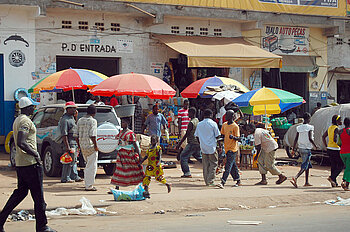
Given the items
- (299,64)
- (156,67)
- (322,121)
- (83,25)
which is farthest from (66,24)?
(299,64)

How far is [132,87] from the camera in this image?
45.4 feet

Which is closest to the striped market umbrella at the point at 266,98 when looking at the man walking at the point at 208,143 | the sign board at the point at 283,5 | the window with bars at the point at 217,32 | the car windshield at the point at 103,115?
the man walking at the point at 208,143

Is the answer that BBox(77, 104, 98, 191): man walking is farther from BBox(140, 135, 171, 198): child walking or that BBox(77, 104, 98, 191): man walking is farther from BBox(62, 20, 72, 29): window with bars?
BBox(62, 20, 72, 29): window with bars

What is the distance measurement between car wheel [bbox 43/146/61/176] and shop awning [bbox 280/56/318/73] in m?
12.5

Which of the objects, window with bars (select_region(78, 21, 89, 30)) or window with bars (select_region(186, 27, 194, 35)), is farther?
window with bars (select_region(186, 27, 194, 35))

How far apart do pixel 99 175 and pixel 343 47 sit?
15.3m

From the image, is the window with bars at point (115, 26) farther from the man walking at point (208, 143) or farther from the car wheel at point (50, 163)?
the man walking at point (208, 143)

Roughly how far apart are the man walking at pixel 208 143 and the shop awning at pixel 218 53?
7315mm

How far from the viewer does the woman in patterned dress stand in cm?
1102

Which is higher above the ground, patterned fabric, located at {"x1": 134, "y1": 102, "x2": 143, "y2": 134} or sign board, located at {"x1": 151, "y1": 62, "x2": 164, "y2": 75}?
sign board, located at {"x1": 151, "y1": 62, "x2": 164, "y2": 75}

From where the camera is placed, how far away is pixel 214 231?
7.71 metres

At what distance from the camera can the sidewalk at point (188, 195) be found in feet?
33.1

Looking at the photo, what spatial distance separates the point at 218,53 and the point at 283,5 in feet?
13.1

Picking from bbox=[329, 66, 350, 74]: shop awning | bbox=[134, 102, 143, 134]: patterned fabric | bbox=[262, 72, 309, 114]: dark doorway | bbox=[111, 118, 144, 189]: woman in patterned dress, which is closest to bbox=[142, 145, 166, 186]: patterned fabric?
bbox=[111, 118, 144, 189]: woman in patterned dress
